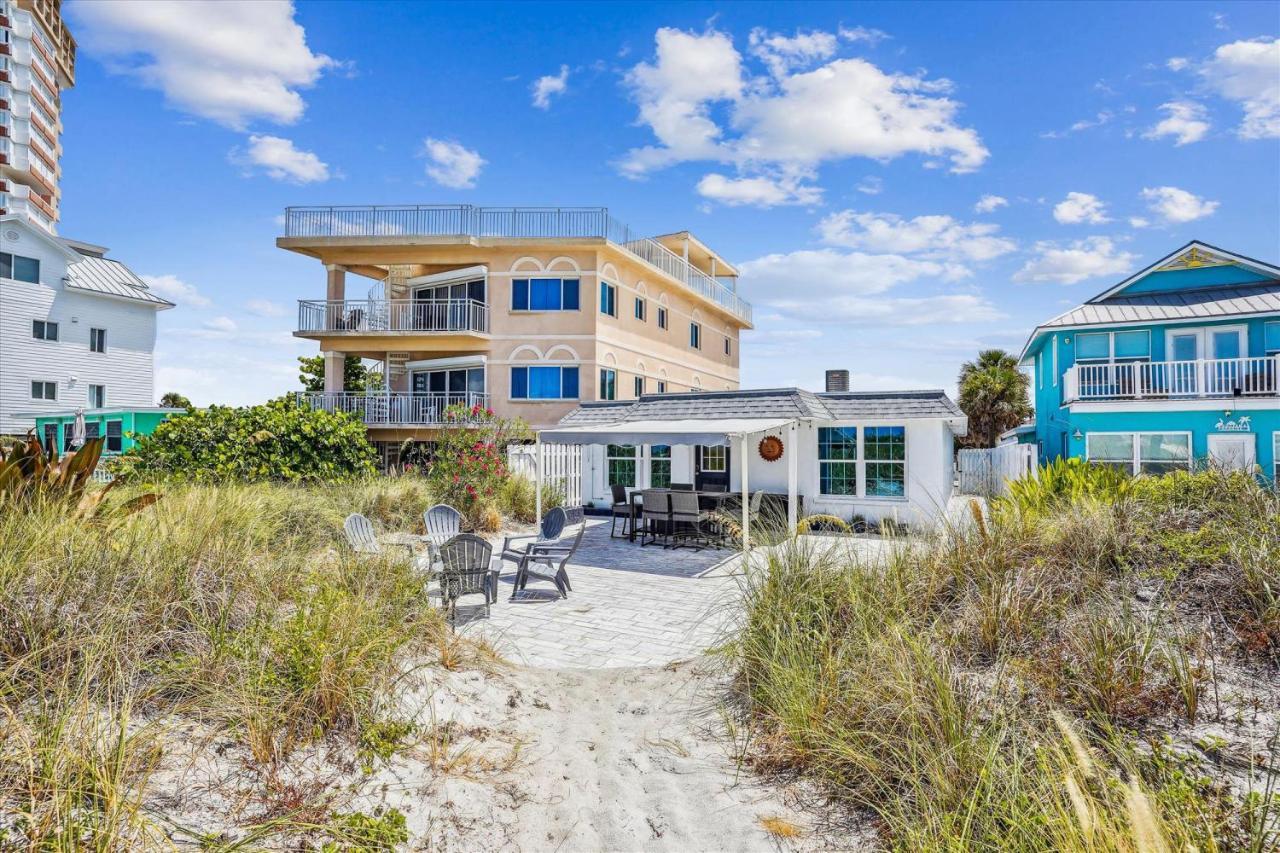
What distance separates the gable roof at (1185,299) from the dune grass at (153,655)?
2220 centimetres

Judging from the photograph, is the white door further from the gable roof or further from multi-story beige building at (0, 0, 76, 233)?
multi-story beige building at (0, 0, 76, 233)

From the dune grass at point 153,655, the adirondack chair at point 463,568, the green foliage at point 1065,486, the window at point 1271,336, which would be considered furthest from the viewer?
the window at point 1271,336

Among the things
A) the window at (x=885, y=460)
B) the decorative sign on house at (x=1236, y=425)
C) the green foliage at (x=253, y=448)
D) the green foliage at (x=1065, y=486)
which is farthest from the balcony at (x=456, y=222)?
the decorative sign on house at (x=1236, y=425)

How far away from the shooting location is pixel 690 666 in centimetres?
593

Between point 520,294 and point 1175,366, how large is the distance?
21297 mm

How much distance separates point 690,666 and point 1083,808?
412 centimetres

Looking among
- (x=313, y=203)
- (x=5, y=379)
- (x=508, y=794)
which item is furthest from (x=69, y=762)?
(x=5, y=379)

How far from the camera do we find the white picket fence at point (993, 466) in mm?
19203

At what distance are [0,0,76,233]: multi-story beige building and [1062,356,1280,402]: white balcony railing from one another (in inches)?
2082

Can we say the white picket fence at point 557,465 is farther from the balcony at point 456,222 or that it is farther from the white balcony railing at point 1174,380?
the white balcony railing at point 1174,380

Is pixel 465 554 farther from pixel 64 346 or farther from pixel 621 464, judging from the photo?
pixel 64 346

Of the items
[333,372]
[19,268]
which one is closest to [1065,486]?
[333,372]

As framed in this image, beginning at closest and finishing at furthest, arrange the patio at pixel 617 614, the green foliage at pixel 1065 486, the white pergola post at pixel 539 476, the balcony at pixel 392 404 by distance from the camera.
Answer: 1. the patio at pixel 617 614
2. the green foliage at pixel 1065 486
3. the white pergola post at pixel 539 476
4. the balcony at pixel 392 404

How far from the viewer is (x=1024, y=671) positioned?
4.03 m
